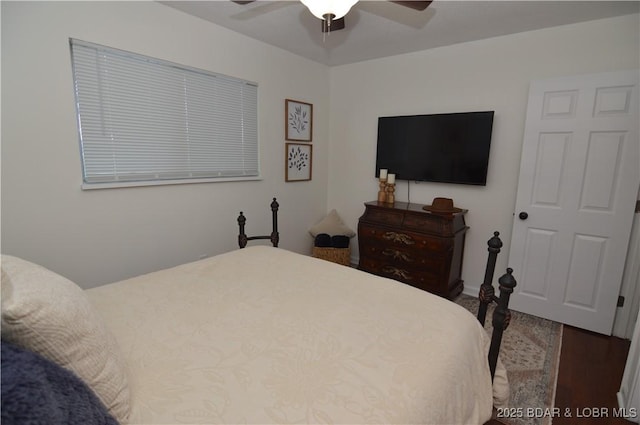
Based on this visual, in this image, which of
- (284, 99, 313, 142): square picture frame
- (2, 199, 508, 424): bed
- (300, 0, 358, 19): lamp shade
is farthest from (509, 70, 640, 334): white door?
(284, 99, 313, 142): square picture frame

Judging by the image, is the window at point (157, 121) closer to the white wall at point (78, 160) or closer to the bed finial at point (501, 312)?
the white wall at point (78, 160)

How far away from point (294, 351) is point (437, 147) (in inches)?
110

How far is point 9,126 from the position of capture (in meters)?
1.84

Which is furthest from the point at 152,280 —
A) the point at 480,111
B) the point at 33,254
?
the point at 480,111

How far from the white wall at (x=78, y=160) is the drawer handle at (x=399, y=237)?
53.0 inches

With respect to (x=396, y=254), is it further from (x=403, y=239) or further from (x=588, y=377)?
(x=588, y=377)

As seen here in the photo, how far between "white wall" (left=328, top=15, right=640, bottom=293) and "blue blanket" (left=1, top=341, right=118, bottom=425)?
10.9 ft

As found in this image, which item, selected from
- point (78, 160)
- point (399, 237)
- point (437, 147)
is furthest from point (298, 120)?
point (78, 160)

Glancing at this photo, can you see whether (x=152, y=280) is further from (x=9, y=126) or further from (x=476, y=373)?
(x=476, y=373)

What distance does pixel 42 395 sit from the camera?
59 centimetres

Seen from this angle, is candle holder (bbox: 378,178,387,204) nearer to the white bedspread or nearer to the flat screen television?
the flat screen television

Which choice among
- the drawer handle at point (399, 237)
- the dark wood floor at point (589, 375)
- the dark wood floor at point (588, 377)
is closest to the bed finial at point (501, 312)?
the dark wood floor at point (588, 377)

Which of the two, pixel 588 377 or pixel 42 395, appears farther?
pixel 588 377

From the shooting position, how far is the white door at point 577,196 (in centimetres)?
241
